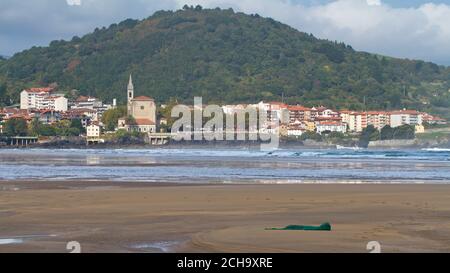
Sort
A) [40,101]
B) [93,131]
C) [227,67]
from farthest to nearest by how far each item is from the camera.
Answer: [227,67] → [40,101] → [93,131]

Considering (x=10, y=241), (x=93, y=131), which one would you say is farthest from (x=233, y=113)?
(x=10, y=241)

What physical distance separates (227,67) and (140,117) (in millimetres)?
39244

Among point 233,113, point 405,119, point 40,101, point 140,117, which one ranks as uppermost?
point 40,101

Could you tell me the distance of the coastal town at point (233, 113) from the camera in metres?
117

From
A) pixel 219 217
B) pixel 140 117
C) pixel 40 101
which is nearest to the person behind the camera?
pixel 219 217

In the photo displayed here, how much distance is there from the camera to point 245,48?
17462 cm

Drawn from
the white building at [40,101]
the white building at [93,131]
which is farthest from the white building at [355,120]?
the white building at [40,101]

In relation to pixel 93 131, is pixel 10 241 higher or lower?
higher

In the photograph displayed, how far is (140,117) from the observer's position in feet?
410

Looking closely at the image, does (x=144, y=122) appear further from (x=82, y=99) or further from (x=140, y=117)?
(x=82, y=99)

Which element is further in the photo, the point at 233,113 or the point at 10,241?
the point at 233,113

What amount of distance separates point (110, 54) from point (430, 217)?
16629cm

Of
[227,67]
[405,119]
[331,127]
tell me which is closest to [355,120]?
[331,127]

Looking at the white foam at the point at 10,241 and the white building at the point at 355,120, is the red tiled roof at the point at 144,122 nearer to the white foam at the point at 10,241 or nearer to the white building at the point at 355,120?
the white building at the point at 355,120
